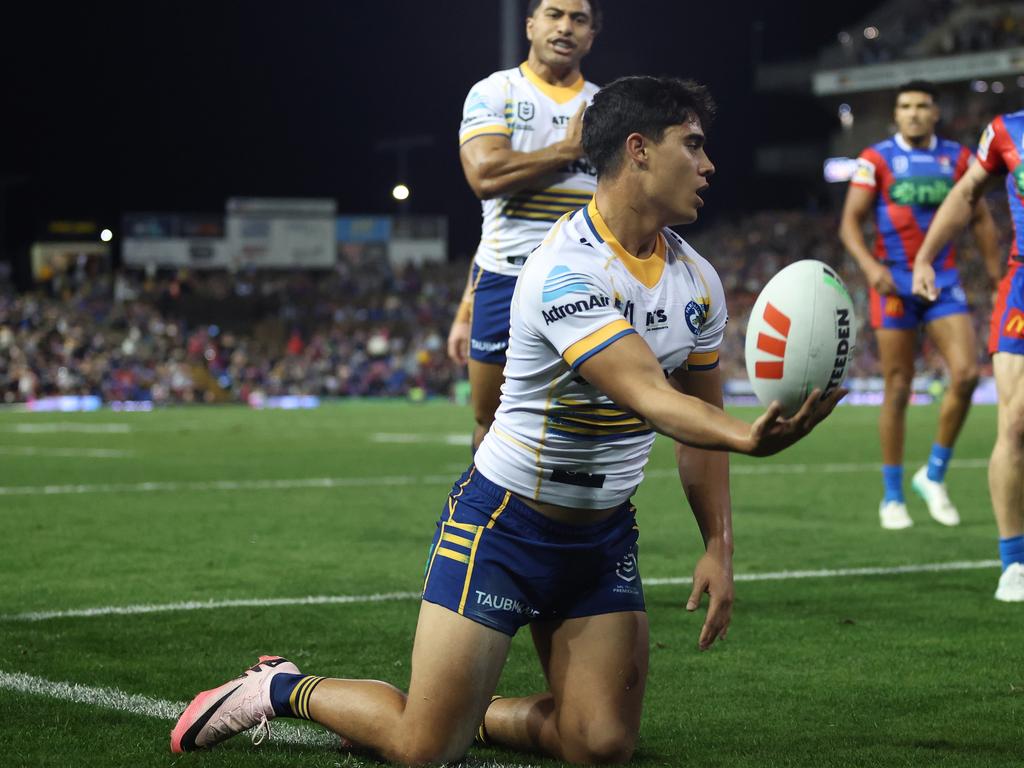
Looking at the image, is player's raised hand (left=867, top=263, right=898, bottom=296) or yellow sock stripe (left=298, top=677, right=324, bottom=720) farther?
player's raised hand (left=867, top=263, right=898, bottom=296)

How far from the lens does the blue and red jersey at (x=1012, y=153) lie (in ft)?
21.4

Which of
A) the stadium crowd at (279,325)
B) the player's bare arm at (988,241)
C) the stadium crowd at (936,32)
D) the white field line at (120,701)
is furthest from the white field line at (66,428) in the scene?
the stadium crowd at (936,32)

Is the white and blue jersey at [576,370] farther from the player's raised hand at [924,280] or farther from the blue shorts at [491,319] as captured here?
the player's raised hand at [924,280]

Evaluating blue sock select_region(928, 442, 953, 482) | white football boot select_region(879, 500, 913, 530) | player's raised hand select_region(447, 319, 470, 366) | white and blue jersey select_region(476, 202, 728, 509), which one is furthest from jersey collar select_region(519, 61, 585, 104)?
blue sock select_region(928, 442, 953, 482)

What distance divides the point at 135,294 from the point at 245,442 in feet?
105

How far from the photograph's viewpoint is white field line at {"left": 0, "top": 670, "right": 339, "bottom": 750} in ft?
13.6

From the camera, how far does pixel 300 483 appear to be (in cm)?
1234

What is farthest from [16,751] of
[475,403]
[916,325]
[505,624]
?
[916,325]

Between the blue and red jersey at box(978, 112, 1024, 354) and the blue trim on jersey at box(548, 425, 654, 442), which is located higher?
the blue and red jersey at box(978, 112, 1024, 354)

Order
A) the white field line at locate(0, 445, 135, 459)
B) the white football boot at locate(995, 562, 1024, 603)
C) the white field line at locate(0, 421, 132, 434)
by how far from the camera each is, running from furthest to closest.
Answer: the white field line at locate(0, 421, 132, 434) → the white field line at locate(0, 445, 135, 459) → the white football boot at locate(995, 562, 1024, 603)

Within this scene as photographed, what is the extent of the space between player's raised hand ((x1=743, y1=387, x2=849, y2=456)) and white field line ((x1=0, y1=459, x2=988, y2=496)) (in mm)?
9061

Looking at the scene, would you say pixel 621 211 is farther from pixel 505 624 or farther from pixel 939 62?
pixel 939 62

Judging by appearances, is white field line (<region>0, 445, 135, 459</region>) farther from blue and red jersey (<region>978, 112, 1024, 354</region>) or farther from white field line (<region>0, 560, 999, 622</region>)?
blue and red jersey (<region>978, 112, 1024, 354</region>)

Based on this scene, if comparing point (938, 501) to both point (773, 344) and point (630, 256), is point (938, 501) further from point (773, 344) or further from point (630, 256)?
point (773, 344)
